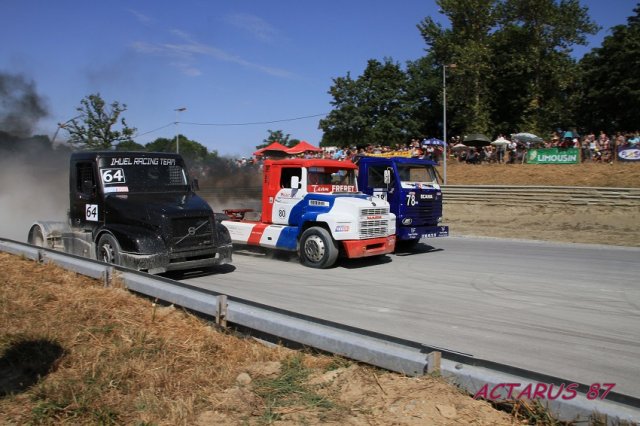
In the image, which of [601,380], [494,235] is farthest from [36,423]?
[494,235]

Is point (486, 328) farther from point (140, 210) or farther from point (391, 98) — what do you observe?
point (391, 98)

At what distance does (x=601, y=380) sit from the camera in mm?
4836

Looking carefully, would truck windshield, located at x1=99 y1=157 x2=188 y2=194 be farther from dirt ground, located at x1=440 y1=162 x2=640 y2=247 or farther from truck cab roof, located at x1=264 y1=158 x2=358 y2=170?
dirt ground, located at x1=440 y1=162 x2=640 y2=247

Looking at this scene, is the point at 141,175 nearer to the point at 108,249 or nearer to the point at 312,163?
the point at 108,249

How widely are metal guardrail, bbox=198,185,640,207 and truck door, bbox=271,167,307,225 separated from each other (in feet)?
21.4

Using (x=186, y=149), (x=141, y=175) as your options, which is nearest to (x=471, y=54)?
(x=141, y=175)

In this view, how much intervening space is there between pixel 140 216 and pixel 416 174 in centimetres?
714

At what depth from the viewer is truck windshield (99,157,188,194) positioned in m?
9.52

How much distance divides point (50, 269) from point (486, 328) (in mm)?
6198

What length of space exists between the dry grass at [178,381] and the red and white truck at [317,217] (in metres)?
5.48

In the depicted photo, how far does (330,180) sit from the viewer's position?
38.5 feet
